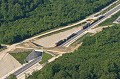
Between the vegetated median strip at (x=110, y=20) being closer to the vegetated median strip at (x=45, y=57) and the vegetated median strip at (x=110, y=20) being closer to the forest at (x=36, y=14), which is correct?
the forest at (x=36, y=14)

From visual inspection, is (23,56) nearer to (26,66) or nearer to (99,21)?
(26,66)

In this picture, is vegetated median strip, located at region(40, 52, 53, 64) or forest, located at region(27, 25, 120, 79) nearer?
forest, located at region(27, 25, 120, 79)

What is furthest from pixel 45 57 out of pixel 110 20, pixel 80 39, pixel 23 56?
pixel 110 20

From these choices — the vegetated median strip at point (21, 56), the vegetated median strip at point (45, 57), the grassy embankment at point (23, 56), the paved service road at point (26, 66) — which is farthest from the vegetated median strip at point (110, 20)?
the vegetated median strip at point (21, 56)

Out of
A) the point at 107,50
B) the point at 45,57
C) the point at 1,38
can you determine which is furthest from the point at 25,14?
the point at 107,50

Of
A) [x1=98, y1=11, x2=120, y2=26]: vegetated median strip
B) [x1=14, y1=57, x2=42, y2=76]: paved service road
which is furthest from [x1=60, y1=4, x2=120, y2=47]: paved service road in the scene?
[x1=14, y1=57, x2=42, y2=76]: paved service road

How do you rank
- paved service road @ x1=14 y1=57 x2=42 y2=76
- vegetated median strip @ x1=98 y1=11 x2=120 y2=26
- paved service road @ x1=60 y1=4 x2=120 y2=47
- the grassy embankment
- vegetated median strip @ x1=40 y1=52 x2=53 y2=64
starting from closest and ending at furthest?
paved service road @ x1=14 y1=57 x2=42 y2=76, vegetated median strip @ x1=40 y1=52 x2=53 y2=64, the grassy embankment, paved service road @ x1=60 y1=4 x2=120 y2=47, vegetated median strip @ x1=98 y1=11 x2=120 y2=26

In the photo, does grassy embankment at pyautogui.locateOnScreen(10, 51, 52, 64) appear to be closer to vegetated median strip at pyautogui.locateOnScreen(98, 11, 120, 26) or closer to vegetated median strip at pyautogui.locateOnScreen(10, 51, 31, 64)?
vegetated median strip at pyautogui.locateOnScreen(10, 51, 31, 64)

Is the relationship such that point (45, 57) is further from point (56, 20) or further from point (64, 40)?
point (56, 20)
